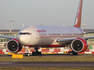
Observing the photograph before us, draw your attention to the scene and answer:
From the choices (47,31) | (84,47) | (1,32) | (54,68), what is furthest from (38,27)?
(1,32)

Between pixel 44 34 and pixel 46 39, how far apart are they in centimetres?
104

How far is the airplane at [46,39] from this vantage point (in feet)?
144

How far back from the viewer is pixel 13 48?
151 feet

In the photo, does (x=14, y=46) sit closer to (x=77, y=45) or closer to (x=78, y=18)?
(x=77, y=45)

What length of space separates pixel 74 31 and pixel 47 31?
26.9ft

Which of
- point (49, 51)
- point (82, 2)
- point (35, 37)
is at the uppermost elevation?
point (82, 2)

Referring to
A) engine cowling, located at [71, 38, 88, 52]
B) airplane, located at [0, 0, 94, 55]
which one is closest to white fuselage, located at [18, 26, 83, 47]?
airplane, located at [0, 0, 94, 55]

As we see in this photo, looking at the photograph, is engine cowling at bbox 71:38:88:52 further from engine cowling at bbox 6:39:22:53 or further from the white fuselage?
engine cowling at bbox 6:39:22:53

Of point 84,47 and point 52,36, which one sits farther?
point 52,36

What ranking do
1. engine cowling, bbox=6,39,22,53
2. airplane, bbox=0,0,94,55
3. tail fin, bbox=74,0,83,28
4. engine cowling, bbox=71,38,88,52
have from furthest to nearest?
tail fin, bbox=74,0,83,28
engine cowling, bbox=6,39,22,53
engine cowling, bbox=71,38,88,52
airplane, bbox=0,0,94,55

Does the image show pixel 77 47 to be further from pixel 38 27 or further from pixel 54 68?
pixel 54 68

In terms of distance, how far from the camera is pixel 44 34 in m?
46.7

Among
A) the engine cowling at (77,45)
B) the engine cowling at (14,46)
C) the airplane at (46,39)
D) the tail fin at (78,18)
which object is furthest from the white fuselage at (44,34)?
the engine cowling at (77,45)

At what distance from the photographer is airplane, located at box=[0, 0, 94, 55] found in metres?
43.9
